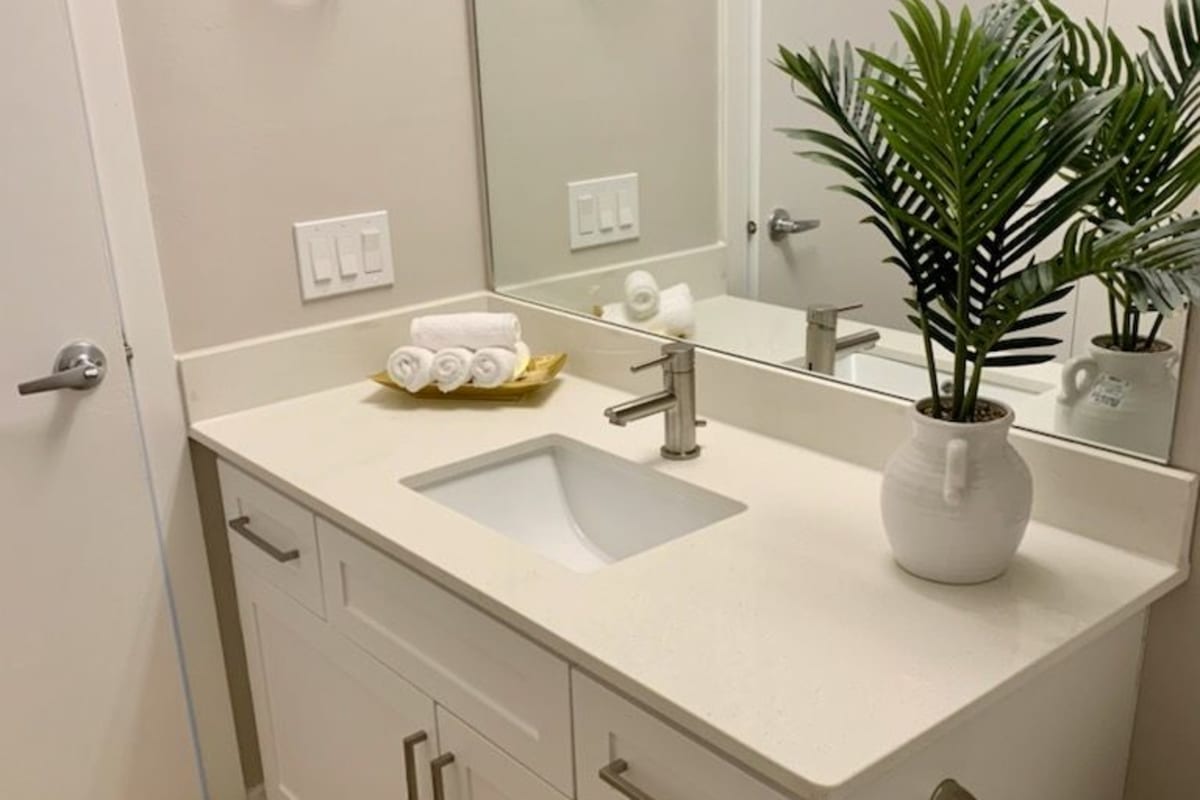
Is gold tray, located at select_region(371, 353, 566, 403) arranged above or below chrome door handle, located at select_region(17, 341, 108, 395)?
below

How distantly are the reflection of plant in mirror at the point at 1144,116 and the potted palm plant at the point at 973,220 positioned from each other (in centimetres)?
2

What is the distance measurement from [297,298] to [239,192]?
0.62 feet

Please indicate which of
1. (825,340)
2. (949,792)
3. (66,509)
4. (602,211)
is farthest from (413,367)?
(949,792)

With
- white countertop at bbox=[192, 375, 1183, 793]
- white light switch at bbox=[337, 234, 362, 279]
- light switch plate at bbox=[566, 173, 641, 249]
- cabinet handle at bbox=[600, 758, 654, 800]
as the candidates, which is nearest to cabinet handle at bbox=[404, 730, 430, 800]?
white countertop at bbox=[192, 375, 1183, 793]

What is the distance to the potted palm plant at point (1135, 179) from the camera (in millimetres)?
1056

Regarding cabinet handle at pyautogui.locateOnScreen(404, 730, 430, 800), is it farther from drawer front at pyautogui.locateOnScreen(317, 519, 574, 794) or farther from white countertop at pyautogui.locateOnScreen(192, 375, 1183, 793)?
white countertop at pyautogui.locateOnScreen(192, 375, 1183, 793)

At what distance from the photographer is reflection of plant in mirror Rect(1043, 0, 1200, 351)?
1.05m

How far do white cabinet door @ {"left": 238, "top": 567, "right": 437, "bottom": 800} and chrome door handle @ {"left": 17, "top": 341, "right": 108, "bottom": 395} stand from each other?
38cm

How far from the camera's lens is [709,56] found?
67.6 inches

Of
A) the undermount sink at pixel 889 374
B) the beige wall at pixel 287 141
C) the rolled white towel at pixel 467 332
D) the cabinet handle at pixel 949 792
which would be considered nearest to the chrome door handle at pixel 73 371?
the beige wall at pixel 287 141

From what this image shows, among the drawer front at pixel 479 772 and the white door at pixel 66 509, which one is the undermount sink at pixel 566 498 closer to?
the drawer front at pixel 479 772

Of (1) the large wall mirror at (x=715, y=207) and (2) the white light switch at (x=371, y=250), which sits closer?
(1) the large wall mirror at (x=715, y=207)

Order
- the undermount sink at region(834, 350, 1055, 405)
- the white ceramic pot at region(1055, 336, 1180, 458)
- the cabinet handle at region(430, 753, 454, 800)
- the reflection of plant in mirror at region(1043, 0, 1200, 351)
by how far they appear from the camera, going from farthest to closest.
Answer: the undermount sink at region(834, 350, 1055, 405), the cabinet handle at region(430, 753, 454, 800), the white ceramic pot at region(1055, 336, 1180, 458), the reflection of plant in mirror at region(1043, 0, 1200, 351)

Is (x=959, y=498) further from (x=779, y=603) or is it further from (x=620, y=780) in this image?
(x=620, y=780)
